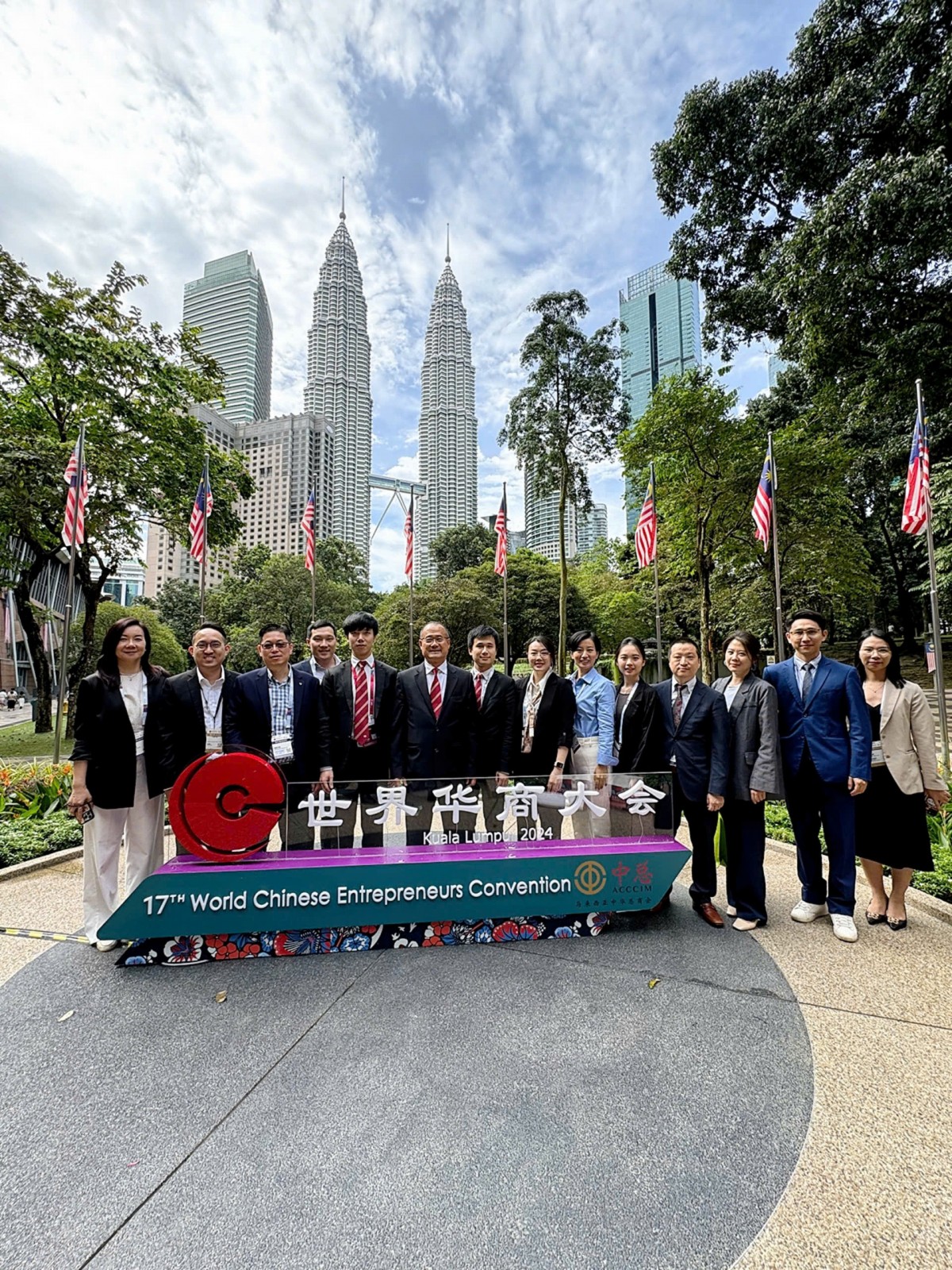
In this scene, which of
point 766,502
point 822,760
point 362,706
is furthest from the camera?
point 766,502

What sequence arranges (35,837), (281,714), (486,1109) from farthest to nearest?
(35,837), (281,714), (486,1109)

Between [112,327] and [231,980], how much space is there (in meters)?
13.0

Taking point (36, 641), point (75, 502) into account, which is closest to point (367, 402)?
point (36, 641)

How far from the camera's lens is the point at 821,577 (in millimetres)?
15117

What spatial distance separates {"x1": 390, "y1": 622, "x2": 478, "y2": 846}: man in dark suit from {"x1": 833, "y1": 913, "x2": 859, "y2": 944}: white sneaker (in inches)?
89.8

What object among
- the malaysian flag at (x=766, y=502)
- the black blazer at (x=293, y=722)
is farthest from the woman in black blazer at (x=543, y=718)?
the malaysian flag at (x=766, y=502)

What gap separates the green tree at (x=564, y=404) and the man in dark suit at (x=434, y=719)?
16.4 m

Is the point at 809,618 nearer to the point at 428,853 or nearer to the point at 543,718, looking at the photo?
the point at 543,718

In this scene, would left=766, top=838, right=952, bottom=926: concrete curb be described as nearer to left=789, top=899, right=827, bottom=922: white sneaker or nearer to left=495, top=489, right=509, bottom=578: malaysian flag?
left=789, top=899, right=827, bottom=922: white sneaker

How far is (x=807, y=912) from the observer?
11.2 feet

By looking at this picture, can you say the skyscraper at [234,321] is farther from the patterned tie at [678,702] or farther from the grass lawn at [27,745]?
the patterned tie at [678,702]

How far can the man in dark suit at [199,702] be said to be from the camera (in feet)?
10.7

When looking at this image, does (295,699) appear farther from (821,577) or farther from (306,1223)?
(821,577)

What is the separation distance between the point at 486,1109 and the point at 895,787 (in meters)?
2.89
